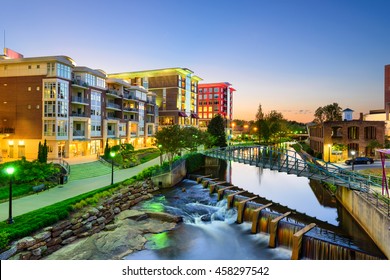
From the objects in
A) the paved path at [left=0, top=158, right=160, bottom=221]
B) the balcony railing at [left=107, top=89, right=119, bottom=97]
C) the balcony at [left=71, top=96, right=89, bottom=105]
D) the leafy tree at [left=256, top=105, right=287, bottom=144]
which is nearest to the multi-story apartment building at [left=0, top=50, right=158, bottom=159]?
the balcony at [left=71, top=96, right=89, bottom=105]

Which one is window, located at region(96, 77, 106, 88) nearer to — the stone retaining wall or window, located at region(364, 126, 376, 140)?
the stone retaining wall

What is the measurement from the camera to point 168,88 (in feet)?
233

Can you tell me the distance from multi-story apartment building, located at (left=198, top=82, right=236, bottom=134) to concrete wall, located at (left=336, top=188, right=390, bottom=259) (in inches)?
3592

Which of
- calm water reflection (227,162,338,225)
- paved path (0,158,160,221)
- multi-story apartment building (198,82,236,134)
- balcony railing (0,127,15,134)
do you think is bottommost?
calm water reflection (227,162,338,225)

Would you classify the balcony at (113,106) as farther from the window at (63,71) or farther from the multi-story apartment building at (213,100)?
the multi-story apartment building at (213,100)

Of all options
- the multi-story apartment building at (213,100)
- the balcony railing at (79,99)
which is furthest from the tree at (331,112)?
the balcony railing at (79,99)

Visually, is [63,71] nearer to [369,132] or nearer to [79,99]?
[79,99]

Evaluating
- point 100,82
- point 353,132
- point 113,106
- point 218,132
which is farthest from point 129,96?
point 353,132

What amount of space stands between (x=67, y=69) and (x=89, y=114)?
7.18m

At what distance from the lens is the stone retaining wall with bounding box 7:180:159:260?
39.9 feet

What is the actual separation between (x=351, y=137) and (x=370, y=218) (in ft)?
94.9

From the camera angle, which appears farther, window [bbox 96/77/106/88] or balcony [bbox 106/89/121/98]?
balcony [bbox 106/89/121/98]

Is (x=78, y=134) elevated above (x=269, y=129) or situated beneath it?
situated beneath

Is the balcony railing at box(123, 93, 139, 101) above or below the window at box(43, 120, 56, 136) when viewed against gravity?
above
